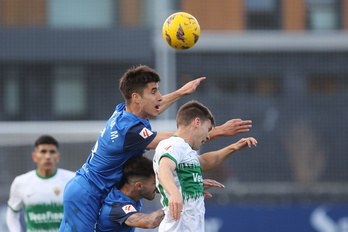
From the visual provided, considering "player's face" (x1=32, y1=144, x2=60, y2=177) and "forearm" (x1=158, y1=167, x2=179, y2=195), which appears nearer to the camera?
"forearm" (x1=158, y1=167, x2=179, y2=195)

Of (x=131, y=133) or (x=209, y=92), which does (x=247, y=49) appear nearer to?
(x=209, y=92)

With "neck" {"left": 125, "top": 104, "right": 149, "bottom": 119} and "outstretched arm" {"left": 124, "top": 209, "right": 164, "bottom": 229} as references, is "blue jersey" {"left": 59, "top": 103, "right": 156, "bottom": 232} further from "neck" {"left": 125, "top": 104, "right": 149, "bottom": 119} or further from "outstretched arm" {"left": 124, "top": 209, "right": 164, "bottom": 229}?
"outstretched arm" {"left": 124, "top": 209, "right": 164, "bottom": 229}

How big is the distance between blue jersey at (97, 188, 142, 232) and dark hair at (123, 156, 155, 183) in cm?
19

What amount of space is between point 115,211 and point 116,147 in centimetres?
63

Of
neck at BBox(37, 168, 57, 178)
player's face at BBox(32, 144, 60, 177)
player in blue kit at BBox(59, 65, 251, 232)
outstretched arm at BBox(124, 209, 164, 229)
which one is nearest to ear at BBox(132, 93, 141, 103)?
player in blue kit at BBox(59, 65, 251, 232)

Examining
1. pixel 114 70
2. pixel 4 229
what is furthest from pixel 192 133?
pixel 114 70

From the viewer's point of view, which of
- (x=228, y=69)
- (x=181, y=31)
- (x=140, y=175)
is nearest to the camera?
(x=140, y=175)

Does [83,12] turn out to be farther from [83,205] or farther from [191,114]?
[191,114]

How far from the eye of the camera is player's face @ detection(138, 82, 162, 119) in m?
6.98

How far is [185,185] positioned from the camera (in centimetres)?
643

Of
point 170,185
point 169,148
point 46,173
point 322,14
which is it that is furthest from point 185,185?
point 322,14

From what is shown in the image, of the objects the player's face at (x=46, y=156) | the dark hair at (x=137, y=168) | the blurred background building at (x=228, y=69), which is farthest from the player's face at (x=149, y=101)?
the blurred background building at (x=228, y=69)

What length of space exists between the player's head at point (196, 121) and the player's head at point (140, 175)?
70 centimetres

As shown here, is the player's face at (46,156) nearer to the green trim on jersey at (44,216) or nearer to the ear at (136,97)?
the green trim on jersey at (44,216)
